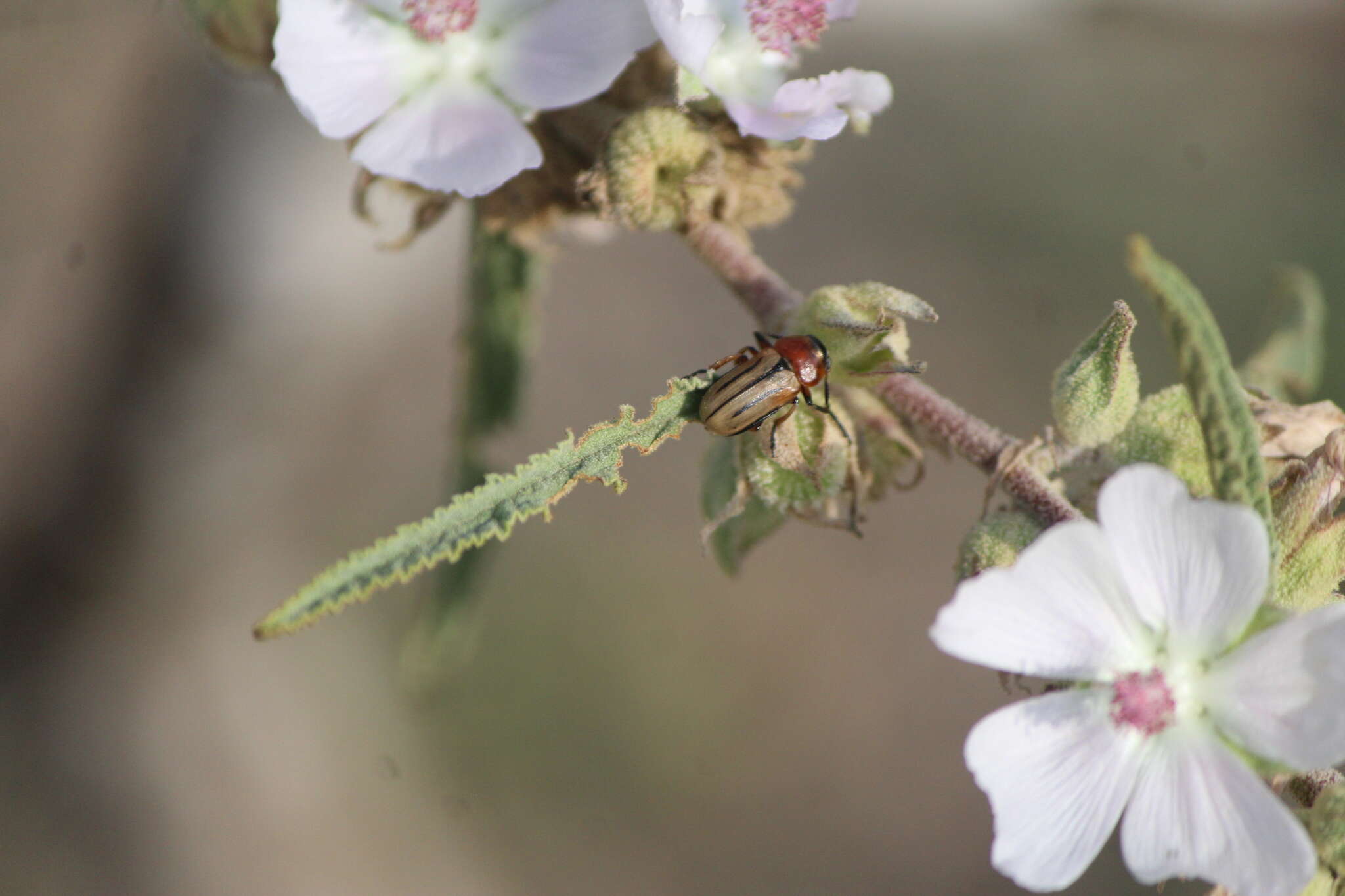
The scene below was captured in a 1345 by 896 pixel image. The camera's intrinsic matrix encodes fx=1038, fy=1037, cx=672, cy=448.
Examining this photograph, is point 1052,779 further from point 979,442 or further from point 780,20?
point 780,20

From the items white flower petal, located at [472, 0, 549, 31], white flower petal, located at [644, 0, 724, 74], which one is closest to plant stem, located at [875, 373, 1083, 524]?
white flower petal, located at [644, 0, 724, 74]

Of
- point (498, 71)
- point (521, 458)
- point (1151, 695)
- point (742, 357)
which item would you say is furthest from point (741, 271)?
point (521, 458)

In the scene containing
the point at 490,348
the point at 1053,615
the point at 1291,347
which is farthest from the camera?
the point at 490,348

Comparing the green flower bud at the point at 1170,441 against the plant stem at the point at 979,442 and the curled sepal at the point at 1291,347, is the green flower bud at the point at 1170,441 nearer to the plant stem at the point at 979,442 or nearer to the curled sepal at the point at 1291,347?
the plant stem at the point at 979,442

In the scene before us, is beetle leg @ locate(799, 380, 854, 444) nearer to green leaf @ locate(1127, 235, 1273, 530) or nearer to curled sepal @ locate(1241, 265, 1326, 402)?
green leaf @ locate(1127, 235, 1273, 530)

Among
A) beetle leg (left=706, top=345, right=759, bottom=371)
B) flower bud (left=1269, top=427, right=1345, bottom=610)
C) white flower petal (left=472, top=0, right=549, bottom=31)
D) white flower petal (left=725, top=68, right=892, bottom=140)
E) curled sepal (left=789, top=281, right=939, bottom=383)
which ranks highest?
white flower petal (left=472, top=0, right=549, bottom=31)

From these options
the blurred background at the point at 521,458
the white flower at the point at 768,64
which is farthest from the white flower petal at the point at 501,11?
the blurred background at the point at 521,458
